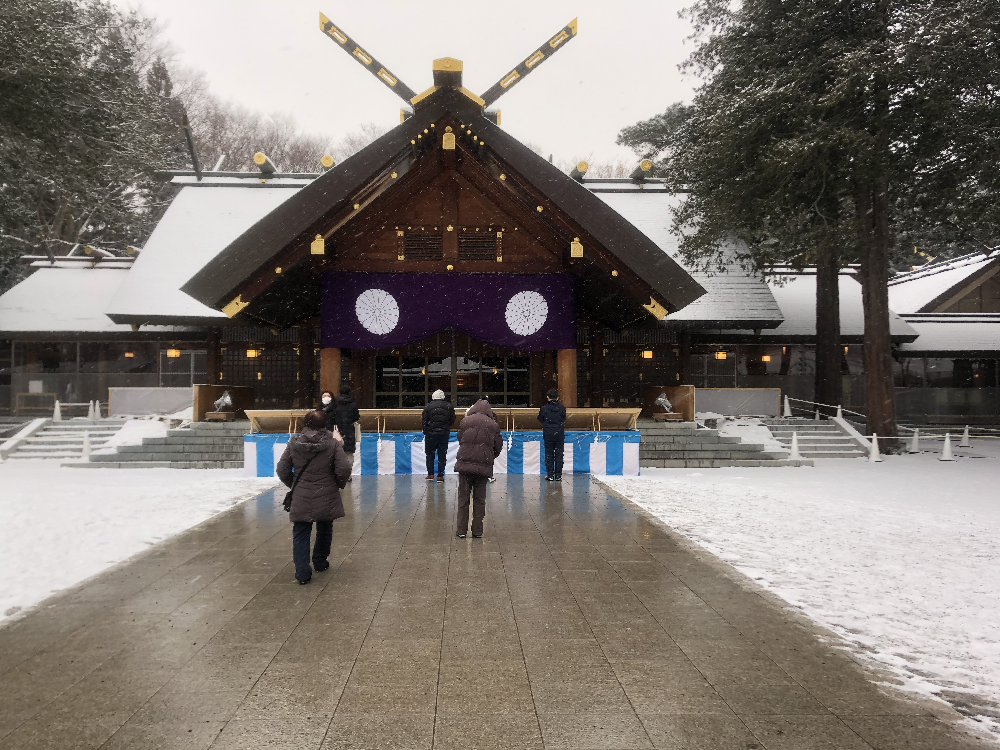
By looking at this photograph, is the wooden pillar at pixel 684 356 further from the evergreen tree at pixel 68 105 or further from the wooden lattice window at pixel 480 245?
the evergreen tree at pixel 68 105

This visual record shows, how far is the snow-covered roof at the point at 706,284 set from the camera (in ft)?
63.2

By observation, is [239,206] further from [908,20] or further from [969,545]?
[969,545]

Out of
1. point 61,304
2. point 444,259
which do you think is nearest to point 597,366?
point 444,259

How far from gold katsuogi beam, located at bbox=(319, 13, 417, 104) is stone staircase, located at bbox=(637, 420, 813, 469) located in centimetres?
930

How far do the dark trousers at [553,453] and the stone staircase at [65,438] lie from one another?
10.7 metres

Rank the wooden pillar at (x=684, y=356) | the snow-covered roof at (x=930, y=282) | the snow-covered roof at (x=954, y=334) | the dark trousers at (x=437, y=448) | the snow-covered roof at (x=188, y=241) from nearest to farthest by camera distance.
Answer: the dark trousers at (x=437, y=448)
the snow-covered roof at (x=188, y=241)
the wooden pillar at (x=684, y=356)
the snow-covered roof at (x=954, y=334)
the snow-covered roof at (x=930, y=282)

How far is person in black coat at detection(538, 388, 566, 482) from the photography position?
1223cm

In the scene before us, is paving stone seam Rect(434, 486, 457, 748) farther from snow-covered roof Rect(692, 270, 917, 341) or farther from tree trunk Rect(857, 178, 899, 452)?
snow-covered roof Rect(692, 270, 917, 341)

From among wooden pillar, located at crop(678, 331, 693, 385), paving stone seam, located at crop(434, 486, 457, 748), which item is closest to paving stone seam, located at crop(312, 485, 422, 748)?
paving stone seam, located at crop(434, 486, 457, 748)

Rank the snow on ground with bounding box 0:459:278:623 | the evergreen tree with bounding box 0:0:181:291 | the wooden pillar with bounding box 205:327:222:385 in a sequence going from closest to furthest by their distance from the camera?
1. the snow on ground with bounding box 0:459:278:623
2. the evergreen tree with bounding box 0:0:181:291
3. the wooden pillar with bounding box 205:327:222:385

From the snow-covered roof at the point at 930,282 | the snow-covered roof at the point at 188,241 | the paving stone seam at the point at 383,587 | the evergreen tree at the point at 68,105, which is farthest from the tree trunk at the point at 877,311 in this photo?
the evergreen tree at the point at 68,105

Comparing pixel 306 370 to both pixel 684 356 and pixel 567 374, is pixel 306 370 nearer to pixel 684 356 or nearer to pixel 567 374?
pixel 567 374

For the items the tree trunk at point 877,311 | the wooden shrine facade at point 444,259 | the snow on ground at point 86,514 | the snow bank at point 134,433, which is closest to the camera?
the snow on ground at point 86,514

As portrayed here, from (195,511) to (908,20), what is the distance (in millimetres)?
16532
